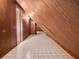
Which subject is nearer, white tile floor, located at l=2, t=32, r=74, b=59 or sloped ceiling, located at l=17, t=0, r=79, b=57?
sloped ceiling, located at l=17, t=0, r=79, b=57

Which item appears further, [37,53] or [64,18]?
[37,53]

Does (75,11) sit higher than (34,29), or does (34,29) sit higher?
(75,11)

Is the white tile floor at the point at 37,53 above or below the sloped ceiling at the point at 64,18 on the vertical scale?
below

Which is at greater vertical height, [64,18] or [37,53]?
[64,18]

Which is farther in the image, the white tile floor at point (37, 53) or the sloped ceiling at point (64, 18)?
the white tile floor at point (37, 53)

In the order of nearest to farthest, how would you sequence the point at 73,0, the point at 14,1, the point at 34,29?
the point at 73,0, the point at 14,1, the point at 34,29

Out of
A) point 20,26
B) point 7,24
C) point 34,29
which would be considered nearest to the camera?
point 7,24

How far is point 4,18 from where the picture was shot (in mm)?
4113

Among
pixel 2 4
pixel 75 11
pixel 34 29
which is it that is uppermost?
pixel 2 4

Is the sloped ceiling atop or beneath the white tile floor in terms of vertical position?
atop

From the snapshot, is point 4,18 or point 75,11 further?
point 4,18

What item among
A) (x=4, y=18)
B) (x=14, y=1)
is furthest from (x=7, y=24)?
(x=14, y=1)

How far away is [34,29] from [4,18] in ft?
27.2

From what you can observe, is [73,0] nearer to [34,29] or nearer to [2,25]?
[2,25]
